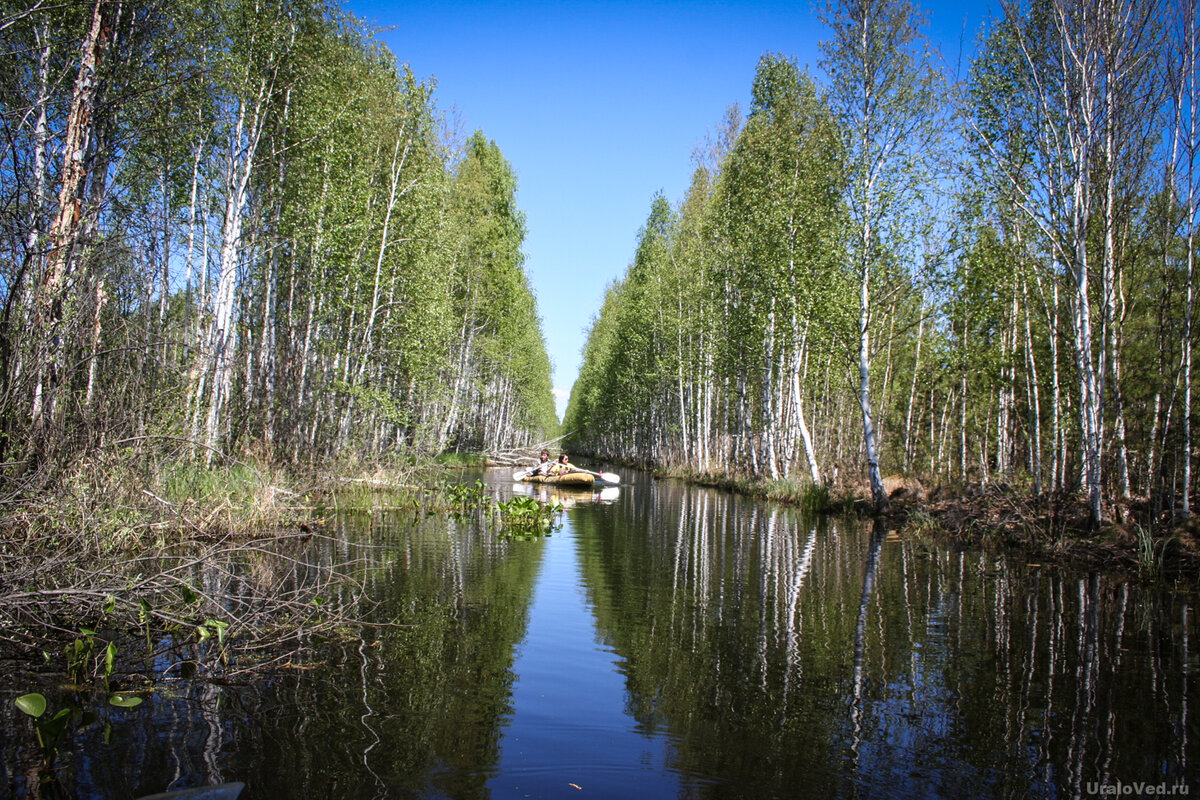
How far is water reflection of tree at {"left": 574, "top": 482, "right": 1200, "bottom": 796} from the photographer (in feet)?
11.8

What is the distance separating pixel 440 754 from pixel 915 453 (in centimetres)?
2321

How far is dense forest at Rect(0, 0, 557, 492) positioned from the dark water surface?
8.85 feet

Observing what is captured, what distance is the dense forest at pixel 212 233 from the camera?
6.52 metres

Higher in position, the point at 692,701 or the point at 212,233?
the point at 212,233

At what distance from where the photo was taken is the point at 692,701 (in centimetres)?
445

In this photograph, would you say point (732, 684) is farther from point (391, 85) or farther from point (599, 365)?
point (599, 365)

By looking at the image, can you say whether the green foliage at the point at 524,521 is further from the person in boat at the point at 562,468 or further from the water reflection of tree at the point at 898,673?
the person in boat at the point at 562,468

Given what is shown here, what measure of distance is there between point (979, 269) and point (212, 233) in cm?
1637

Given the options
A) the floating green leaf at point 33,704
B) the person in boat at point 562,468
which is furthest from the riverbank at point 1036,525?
the floating green leaf at point 33,704

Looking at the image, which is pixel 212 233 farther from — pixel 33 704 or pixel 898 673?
pixel 898 673

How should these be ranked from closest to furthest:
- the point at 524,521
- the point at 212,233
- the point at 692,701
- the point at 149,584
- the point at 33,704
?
the point at 33,704
the point at 692,701
the point at 149,584
the point at 524,521
the point at 212,233

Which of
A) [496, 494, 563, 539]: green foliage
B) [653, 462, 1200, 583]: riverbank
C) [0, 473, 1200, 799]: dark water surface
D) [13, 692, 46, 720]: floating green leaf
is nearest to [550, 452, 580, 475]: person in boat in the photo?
[653, 462, 1200, 583]: riverbank

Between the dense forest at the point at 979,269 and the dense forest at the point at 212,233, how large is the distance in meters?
10.3

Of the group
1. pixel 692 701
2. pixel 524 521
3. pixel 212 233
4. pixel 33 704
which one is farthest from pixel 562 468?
pixel 33 704
